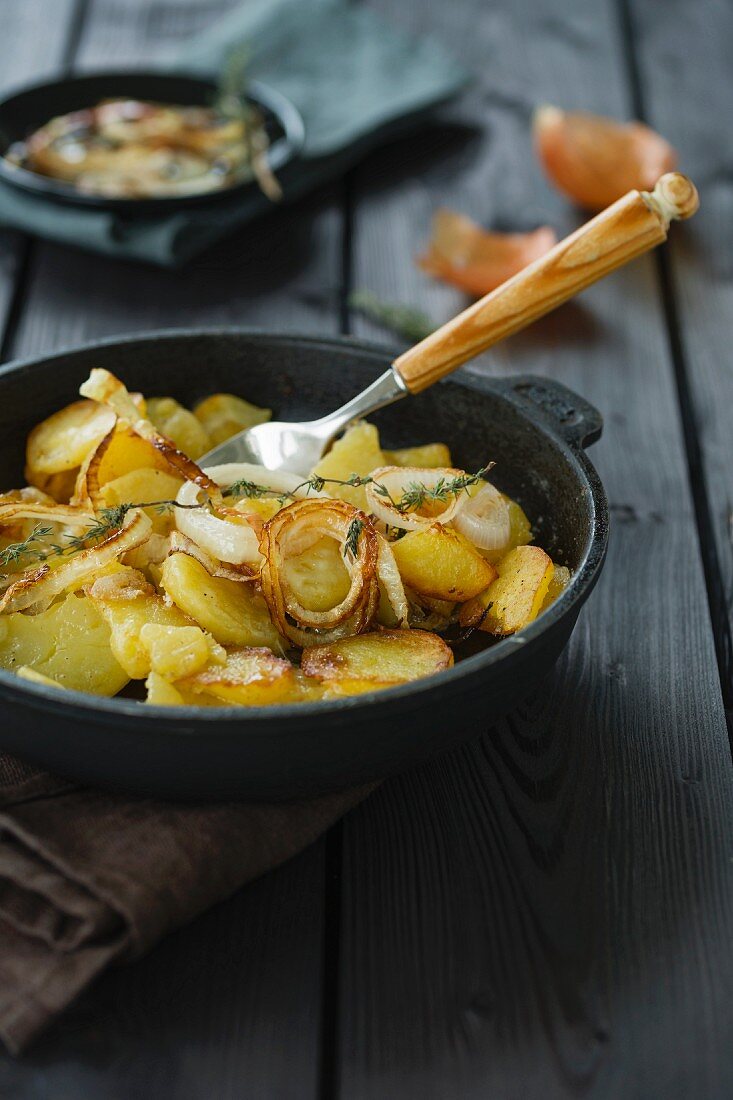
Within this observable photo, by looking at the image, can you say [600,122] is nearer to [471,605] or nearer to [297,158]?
[297,158]

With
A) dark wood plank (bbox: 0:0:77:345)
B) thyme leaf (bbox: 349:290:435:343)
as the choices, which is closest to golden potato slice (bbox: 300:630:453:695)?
thyme leaf (bbox: 349:290:435:343)

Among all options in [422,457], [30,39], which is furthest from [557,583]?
[30,39]

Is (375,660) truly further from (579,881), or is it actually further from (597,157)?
(597,157)

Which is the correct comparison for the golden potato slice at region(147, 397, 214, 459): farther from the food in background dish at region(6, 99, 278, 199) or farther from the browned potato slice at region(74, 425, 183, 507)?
the food in background dish at region(6, 99, 278, 199)

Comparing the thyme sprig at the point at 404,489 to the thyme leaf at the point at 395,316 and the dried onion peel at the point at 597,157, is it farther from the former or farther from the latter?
the dried onion peel at the point at 597,157

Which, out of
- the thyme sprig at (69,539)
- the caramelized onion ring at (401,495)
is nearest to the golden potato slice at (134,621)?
the thyme sprig at (69,539)

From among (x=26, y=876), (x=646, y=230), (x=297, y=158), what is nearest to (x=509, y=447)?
(x=646, y=230)
